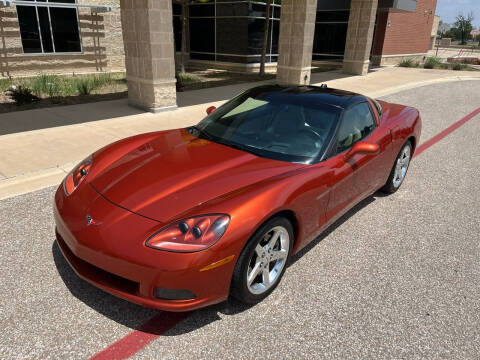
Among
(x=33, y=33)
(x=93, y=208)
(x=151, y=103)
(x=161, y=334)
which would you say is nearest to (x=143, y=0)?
(x=151, y=103)

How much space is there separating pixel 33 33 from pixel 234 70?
31.4ft

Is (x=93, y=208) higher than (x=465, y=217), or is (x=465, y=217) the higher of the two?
(x=93, y=208)

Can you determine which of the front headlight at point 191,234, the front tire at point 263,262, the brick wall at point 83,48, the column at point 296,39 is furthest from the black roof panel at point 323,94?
the brick wall at point 83,48

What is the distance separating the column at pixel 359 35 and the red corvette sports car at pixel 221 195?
635 inches

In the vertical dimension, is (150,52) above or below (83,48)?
above

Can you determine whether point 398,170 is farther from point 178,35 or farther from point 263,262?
point 178,35

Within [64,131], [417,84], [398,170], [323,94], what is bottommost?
[64,131]

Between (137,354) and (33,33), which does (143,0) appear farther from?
(33,33)

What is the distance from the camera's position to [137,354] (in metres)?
2.41

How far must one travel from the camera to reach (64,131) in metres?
7.37

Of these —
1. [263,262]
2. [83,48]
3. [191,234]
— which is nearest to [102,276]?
[191,234]

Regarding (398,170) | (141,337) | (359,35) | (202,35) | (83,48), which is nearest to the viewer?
(141,337)

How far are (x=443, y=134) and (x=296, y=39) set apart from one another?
749 cm

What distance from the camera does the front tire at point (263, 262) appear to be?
8.57 feet
